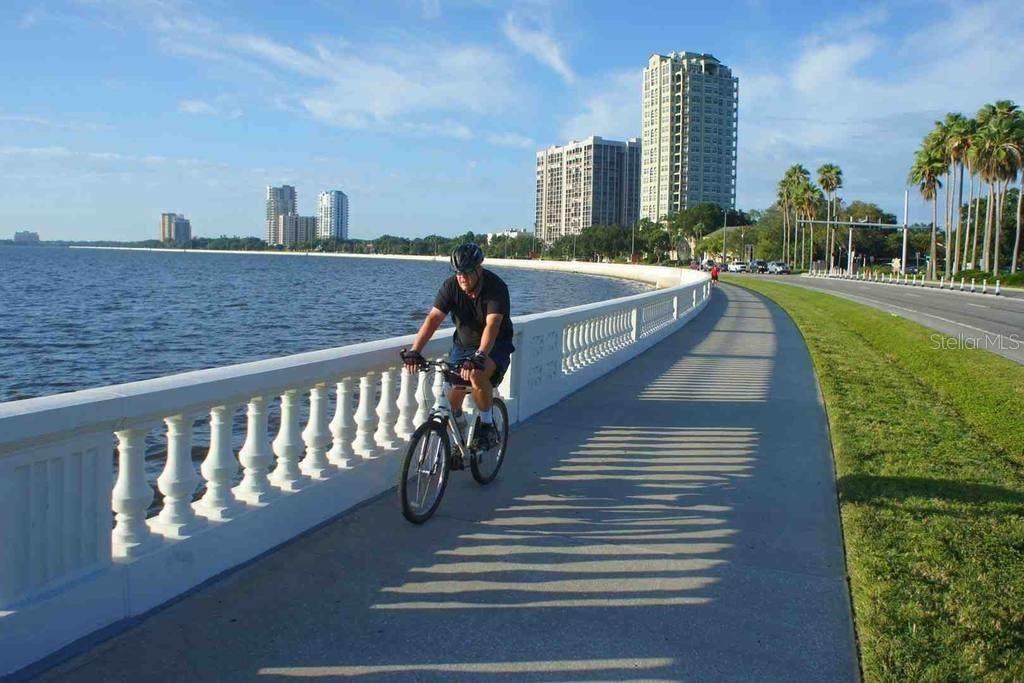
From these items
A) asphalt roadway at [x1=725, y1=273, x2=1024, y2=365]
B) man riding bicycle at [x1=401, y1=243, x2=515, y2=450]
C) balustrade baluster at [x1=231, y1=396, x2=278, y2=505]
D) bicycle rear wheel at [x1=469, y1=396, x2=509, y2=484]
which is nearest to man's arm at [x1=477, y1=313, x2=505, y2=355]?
man riding bicycle at [x1=401, y1=243, x2=515, y2=450]

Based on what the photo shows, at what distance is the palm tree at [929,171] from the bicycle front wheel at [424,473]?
78.2 m

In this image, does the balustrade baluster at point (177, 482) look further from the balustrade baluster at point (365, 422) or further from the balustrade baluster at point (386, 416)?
the balustrade baluster at point (386, 416)

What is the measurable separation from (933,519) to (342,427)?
12.7 feet

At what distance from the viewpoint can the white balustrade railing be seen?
3688 mm

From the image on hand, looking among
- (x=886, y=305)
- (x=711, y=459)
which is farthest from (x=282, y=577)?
(x=886, y=305)

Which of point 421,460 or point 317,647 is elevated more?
point 421,460

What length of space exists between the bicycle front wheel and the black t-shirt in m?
0.78

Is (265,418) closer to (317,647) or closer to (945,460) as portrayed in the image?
(317,647)

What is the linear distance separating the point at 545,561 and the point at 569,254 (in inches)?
7588

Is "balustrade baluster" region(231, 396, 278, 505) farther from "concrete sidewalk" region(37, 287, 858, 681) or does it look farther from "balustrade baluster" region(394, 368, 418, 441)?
"balustrade baluster" region(394, 368, 418, 441)

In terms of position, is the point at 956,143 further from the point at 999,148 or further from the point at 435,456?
the point at 435,456

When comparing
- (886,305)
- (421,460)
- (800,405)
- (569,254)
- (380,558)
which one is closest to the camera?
(380,558)

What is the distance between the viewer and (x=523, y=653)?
13.3 ft

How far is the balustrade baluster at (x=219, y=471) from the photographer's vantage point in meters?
4.92
